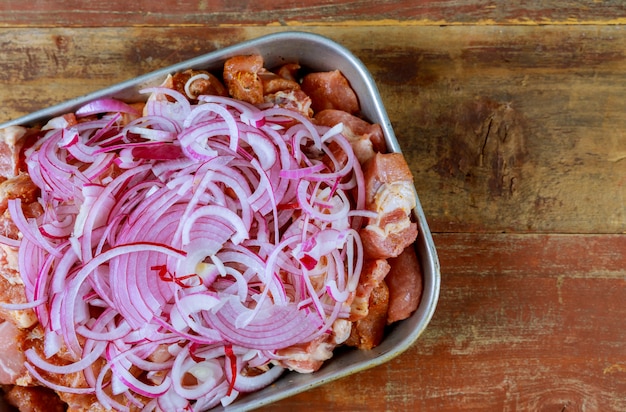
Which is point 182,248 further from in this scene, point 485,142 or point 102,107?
point 485,142

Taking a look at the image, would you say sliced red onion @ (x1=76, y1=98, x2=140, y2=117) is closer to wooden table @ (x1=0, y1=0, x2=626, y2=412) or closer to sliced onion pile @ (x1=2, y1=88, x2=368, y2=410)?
sliced onion pile @ (x1=2, y1=88, x2=368, y2=410)

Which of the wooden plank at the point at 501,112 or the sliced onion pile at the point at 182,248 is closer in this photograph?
the sliced onion pile at the point at 182,248

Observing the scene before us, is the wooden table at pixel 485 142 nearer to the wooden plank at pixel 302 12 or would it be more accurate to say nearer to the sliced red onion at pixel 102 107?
the wooden plank at pixel 302 12

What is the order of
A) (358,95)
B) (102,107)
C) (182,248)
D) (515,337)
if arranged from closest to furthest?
1. (182,248)
2. (102,107)
3. (358,95)
4. (515,337)

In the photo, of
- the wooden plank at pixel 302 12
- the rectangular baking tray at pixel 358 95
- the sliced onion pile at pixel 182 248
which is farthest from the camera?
the wooden plank at pixel 302 12

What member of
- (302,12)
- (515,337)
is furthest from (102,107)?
(515,337)

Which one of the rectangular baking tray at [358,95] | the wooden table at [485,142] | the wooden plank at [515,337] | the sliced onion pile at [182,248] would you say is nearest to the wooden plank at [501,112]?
the wooden table at [485,142]

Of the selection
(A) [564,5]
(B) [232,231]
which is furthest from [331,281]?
(A) [564,5]
